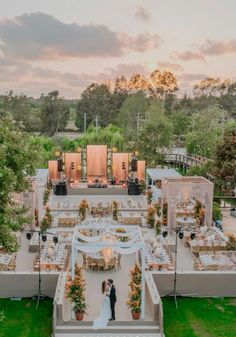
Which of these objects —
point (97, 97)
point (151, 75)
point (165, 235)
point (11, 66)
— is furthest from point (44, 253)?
point (151, 75)

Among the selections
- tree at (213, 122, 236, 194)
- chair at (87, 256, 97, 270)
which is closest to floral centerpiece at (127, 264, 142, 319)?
chair at (87, 256, 97, 270)

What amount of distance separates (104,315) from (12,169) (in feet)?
15.2

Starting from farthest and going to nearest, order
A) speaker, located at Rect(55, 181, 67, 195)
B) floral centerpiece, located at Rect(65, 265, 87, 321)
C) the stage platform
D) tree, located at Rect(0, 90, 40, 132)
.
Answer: tree, located at Rect(0, 90, 40, 132) → the stage platform → speaker, located at Rect(55, 181, 67, 195) → floral centerpiece, located at Rect(65, 265, 87, 321)

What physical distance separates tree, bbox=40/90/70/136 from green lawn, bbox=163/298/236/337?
5795cm

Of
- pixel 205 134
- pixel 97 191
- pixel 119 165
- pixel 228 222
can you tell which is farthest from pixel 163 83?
pixel 228 222

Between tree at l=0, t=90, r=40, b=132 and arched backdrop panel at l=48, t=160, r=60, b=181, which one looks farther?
tree at l=0, t=90, r=40, b=132

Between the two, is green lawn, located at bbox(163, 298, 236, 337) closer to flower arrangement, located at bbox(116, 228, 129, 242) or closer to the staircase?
the staircase

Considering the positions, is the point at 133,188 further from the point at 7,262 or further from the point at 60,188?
the point at 7,262

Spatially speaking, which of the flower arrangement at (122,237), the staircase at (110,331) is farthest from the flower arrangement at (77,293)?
the flower arrangement at (122,237)

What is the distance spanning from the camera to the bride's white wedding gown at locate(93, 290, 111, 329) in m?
12.6

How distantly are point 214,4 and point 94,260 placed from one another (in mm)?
28378

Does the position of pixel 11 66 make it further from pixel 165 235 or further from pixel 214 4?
pixel 165 235

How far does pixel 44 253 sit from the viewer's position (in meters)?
17.0

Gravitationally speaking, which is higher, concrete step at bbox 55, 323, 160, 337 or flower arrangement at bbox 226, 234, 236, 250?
flower arrangement at bbox 226, 234, 236, 250
